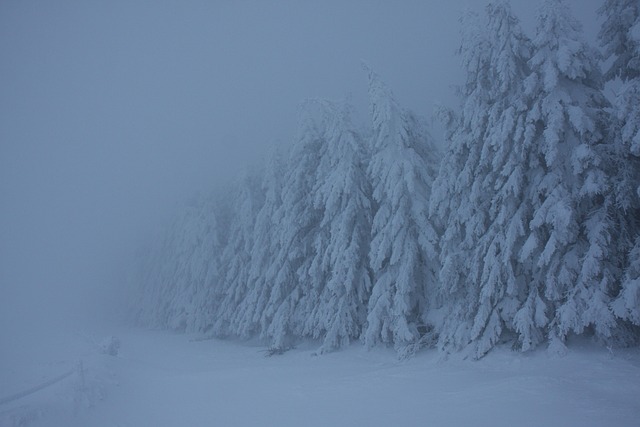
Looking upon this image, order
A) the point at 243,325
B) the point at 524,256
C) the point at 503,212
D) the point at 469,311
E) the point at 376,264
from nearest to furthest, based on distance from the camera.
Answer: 1. the point at 524,256
2. the point at 503,212
3. the point at 469,311
4. the point at 376,264
5. the point at 243,325

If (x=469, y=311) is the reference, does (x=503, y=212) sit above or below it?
above

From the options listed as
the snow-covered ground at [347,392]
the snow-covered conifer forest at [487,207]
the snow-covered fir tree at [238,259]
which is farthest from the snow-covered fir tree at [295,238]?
the snow-covered fir tree at [238,259]

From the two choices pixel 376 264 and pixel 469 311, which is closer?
pixel 469 311

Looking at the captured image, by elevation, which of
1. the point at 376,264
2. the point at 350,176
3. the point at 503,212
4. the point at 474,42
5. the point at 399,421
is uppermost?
the point at 474,42

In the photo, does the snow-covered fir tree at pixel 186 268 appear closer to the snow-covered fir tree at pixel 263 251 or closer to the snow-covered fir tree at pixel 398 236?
the snow-covered fir tree at pixel 263 251

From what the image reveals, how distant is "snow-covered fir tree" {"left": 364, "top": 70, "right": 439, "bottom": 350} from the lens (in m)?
17.1

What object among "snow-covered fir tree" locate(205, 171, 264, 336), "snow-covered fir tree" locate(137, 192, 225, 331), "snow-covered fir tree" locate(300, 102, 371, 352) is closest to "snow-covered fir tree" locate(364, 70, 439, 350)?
"snow-covered fir tree" locate(300, 102, 371, 352)

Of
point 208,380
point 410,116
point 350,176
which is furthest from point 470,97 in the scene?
point 208,380

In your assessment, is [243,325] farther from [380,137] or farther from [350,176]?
[380,137]

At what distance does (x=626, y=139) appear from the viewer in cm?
1027

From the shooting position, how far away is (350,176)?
65.9 ft

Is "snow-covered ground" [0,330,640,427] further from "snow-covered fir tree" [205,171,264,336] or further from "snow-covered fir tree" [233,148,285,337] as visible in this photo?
"snow-covered fir tree" [205,171,264,336]

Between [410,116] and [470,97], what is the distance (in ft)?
18.6

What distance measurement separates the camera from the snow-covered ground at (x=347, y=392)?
→ 30.8ft
